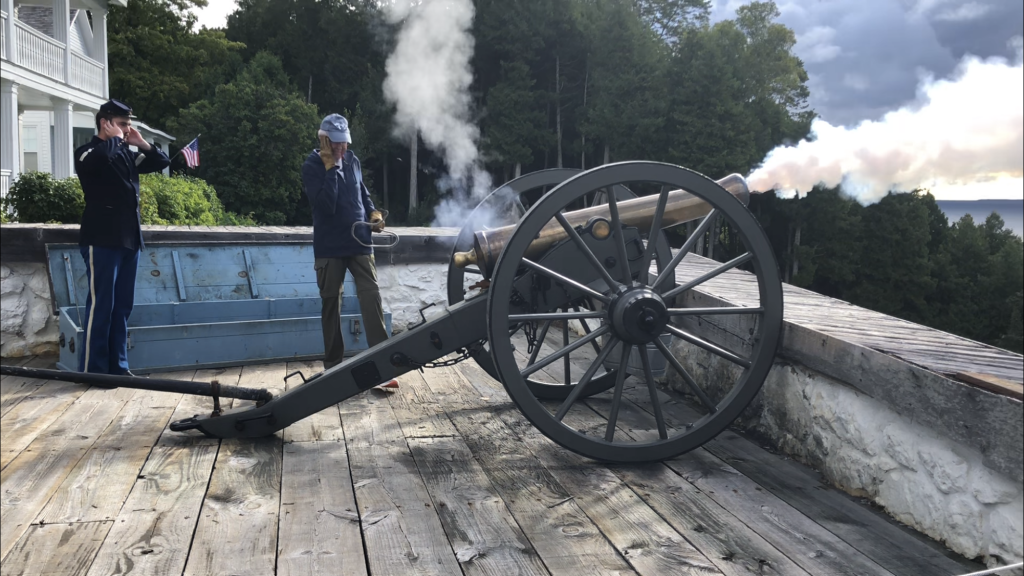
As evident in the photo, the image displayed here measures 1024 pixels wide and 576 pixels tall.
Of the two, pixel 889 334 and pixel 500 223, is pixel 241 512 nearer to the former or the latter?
pixel 500 223

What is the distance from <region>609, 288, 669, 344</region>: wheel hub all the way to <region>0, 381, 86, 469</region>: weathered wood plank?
2207 millimetres

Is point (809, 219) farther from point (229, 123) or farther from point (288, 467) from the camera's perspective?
point (288, 467)

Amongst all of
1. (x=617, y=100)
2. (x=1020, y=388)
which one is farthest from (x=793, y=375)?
(x=617, y=100)

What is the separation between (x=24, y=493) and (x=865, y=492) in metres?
2.78

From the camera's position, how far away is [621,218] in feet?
11.1

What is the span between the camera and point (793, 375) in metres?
3.24

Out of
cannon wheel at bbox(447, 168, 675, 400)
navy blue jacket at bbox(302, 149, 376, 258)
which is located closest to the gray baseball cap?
navy blue jacket at bbox(302, 149, 376, 258)

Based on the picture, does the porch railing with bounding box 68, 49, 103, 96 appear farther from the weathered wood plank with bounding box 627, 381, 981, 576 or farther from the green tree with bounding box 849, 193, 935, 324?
the green tree with bounding box 849, 193, 935, 324

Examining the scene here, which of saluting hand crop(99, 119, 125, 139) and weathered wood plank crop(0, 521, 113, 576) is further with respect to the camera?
saluting hand crop(99, 119, 125, 139)

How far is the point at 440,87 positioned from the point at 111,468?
1762 cm

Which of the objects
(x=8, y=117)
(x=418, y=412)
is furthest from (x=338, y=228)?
(x=8, y=117)

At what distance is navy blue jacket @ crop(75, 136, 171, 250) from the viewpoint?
162 inches

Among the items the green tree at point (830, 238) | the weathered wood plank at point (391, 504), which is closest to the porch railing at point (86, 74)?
the weathered wood plank at point (391, 504)

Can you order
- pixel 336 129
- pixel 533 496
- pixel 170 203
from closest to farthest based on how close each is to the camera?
pixel 533 496, pixel 336 129, pixel 170 203
